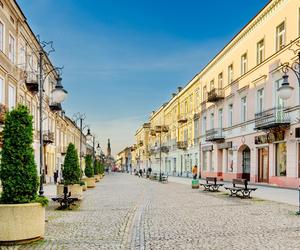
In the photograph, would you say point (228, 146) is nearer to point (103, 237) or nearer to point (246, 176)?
point (246, 176)

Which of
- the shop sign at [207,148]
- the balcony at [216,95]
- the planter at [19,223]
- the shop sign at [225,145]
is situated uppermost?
the balcony at [216,95]

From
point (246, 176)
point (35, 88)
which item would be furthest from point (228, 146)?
point (35, 88)

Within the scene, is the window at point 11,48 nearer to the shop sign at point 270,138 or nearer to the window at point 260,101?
the window at point 260,101

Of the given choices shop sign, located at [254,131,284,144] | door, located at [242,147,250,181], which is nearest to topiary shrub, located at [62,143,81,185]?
shop sign, located at [254,131,284,144]

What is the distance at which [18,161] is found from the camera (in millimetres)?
8320

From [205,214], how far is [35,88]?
18523 mm

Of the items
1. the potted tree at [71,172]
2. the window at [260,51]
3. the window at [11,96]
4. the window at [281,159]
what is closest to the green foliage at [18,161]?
the potted tree at [71,172]

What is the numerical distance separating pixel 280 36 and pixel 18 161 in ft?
66.5

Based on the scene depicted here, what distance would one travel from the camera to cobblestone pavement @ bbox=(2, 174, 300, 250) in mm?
7676

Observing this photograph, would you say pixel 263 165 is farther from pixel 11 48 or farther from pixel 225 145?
pixel 11 48

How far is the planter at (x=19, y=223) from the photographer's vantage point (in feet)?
24.7

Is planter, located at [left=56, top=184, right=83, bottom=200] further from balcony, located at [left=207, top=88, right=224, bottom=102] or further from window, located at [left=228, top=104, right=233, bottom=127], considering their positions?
balcony, located at [left=207, top=88, right=224, bottom=102]

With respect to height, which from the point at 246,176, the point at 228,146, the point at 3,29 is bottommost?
the point at 246,176

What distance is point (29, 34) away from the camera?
2744 centimetres
